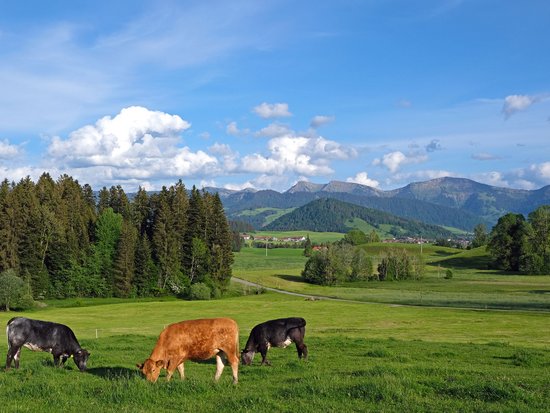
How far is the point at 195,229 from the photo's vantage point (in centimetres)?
11038

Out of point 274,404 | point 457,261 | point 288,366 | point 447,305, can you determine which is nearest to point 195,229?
point 447,305

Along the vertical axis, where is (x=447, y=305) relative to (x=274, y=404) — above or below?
below

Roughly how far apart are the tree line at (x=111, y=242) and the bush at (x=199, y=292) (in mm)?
204

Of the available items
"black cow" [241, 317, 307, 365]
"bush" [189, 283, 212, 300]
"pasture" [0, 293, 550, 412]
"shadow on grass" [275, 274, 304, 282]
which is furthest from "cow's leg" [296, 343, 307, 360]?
"shadow on grass" [275, 274, 304, 282]

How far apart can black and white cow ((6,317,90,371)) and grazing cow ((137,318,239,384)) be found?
5846mm

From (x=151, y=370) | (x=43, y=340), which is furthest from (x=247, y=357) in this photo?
(x=43, y=340)

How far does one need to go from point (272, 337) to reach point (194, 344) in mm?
6554

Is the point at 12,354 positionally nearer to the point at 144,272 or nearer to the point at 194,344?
the point at 194,344

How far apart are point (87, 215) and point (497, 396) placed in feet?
349

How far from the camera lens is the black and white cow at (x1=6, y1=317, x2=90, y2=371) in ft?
62.7

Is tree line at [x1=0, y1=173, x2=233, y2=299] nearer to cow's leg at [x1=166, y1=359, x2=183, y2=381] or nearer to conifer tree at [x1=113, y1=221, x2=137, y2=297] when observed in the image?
conifer tree at [x1=113, y1=221, x2=137, y2=297]

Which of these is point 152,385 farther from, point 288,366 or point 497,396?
point 497,396

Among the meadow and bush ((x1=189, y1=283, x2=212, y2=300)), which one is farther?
bush ((x1=189, y1=283, x2=212, y2=300))

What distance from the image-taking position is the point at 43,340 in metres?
19.5
